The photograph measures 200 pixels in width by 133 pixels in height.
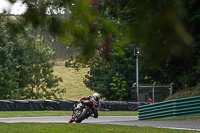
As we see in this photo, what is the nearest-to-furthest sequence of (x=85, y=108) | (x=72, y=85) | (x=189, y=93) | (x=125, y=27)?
(x=125, y=27) → (x=85, y=108) → (x=189, y=93) → (x=72, y=85)

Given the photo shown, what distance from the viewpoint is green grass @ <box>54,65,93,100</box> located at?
80.6m

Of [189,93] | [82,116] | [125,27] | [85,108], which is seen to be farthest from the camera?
[189,93]

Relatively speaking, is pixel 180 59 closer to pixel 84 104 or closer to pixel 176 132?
pixel 176 132

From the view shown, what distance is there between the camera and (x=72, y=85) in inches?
3583

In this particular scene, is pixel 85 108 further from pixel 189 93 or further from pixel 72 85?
pixel 72 85

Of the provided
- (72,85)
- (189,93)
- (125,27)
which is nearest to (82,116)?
(189,93)

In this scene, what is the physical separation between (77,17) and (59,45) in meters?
0.23

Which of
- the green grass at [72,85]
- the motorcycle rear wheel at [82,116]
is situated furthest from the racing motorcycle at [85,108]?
the green grass at [72,85]

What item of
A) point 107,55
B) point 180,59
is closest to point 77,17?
point 107,55

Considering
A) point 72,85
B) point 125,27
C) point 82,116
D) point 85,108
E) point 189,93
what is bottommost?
point 72,85

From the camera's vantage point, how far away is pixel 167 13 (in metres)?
2.43

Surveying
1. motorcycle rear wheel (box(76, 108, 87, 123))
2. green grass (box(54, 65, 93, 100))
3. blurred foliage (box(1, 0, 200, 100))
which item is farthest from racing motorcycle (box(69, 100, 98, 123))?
green grass (box(54, 65, 93, 100))

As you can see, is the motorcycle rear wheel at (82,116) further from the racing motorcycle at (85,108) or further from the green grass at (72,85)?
the green grass at (72,85)

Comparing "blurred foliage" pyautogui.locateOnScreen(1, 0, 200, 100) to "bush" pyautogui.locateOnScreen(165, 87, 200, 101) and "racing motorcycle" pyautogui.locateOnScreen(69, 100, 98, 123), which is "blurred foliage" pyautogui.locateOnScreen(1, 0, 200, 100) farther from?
"bush" pyautogui.locateOnScreen(165, 87, 200, 101)
